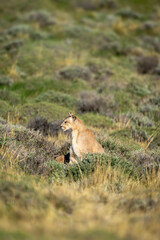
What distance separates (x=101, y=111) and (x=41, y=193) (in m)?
9.79

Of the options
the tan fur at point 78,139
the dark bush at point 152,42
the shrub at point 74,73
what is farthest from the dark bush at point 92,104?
the dark bush at point 152,42

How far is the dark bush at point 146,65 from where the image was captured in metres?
19.9

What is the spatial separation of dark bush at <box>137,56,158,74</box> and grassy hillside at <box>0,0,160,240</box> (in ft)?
0.24

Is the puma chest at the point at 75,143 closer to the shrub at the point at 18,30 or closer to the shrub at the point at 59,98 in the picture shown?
the shrub at the point at 59,98

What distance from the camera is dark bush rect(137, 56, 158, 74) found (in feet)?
65.4

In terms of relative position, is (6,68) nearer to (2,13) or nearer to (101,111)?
(101,111)

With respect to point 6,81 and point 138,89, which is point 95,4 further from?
point 6,81

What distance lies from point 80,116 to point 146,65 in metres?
9.06

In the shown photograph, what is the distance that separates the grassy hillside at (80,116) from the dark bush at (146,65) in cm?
7

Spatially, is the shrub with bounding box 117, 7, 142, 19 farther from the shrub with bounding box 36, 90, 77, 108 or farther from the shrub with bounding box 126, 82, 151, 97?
the shrub with bounding box 36, 90, 77, 108

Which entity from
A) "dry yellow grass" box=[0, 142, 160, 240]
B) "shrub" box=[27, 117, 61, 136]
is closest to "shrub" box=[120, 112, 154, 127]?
"shrub" box=[27, 117, 61, 136]

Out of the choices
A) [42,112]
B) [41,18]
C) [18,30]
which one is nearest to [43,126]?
[42,112]

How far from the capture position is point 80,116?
13.0 metres

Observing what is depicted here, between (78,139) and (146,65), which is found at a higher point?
(146,65)
